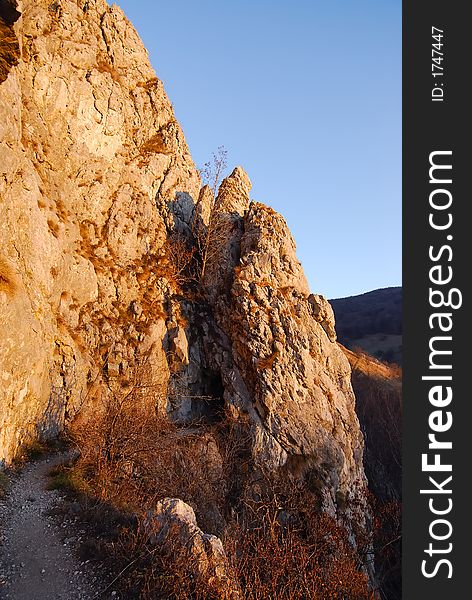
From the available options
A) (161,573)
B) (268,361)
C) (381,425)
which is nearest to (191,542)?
(161,573)

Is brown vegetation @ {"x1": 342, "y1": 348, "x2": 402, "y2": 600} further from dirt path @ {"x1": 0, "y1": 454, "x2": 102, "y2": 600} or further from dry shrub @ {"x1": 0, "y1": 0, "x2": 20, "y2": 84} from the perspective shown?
dry shrub @ {"x1": 0, "y1": 0, "x2": 20, "y2": 84}

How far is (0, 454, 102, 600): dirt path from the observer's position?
759 cm

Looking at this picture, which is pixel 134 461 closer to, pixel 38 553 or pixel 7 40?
pixel 38 553

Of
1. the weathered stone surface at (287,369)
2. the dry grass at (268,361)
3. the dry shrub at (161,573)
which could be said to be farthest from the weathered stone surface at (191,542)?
the dry grass at (268,361)

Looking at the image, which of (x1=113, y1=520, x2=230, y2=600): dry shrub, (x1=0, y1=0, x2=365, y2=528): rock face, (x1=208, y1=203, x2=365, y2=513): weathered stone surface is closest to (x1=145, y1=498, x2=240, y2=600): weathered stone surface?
(x1=113, y1=520, x2=230, y2=600): dry shrub

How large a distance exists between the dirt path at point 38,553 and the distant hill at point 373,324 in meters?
72.7

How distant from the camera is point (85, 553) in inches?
338

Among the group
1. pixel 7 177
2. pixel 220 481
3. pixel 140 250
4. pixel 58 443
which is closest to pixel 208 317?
pixel 140 250

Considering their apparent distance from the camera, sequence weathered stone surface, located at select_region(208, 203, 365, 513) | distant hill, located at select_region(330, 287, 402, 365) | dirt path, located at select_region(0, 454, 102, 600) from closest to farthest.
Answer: dirt path, located at select_region(0, 454, 102, 600)
weathered stone surface, located at select_region(208, 203, 365, 513)
distant hill, located at select_region(330, 287, 402, 365)

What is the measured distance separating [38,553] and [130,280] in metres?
15.3

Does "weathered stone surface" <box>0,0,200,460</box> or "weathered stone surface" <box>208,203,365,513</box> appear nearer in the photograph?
"weathered stone surface" <box>0,0,200,460</box>

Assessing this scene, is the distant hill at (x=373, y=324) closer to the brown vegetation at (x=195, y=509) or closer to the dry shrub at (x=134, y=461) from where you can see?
the brown vegetation at (x=195, y=509)

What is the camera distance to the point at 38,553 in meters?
8.52

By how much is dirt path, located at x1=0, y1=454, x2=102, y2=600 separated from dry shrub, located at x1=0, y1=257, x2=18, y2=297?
19.6 feet
